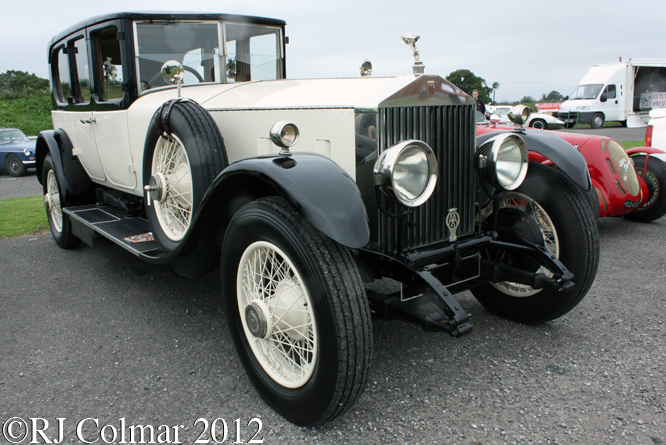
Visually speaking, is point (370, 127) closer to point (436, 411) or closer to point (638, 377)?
point (436, 411)

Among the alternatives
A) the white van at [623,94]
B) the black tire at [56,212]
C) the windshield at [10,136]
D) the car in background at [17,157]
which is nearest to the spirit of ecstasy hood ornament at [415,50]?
the black tire at [56,212]

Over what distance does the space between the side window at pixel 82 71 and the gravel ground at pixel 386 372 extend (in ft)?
5.56

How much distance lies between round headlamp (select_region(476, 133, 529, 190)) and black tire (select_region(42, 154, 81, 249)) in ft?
12.7

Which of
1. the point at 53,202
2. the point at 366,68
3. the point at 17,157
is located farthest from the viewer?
the point at 17,157

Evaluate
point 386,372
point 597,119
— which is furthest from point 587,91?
point 386,372

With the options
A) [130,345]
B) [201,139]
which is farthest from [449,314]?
[130,345]

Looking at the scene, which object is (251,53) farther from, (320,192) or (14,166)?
(14,166)

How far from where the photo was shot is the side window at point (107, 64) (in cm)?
366

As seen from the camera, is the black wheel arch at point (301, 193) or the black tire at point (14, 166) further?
the black tire at point (14, 166)

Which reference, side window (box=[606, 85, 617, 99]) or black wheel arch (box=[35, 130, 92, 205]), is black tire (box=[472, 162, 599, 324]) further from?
side window (box=[606, 85, 617, 99])

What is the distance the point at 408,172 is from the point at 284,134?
0.54 metres

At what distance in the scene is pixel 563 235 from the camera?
8.86 ft

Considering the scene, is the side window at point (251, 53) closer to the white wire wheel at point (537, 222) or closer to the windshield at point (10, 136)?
the white wire wheel at point (537, 222)


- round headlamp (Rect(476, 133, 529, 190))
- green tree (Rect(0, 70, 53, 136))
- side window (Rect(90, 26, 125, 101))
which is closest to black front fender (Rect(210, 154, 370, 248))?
round headlamp (Rect(476, 133, 529, 190))
